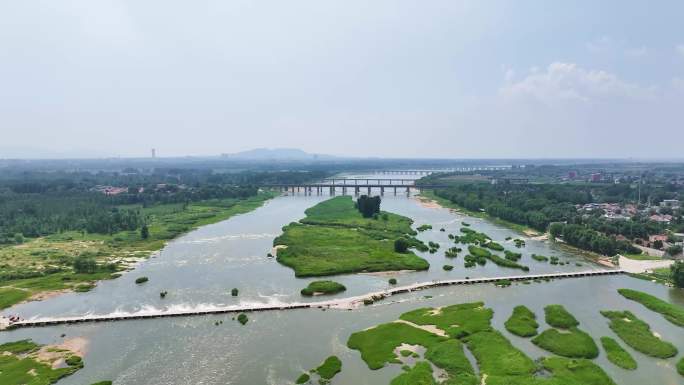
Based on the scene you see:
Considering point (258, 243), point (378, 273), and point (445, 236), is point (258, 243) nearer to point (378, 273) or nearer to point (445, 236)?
point (378, 273)

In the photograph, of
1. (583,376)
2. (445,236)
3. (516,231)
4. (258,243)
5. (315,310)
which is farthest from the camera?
(516,231)

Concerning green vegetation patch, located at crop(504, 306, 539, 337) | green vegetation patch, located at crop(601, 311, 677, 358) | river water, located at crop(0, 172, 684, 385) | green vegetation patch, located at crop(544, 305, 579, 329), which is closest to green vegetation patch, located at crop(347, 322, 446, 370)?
river water, located at crop(0, 172, 684, 385)

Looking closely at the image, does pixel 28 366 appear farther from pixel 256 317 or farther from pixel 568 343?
pixel 568 343

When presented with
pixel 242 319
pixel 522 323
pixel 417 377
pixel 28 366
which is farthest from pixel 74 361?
pixel 522 323

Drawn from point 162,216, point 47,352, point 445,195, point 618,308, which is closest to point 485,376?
point 618,308

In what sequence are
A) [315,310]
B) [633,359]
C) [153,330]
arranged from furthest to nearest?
[315,310], [153,330], [633,359]
